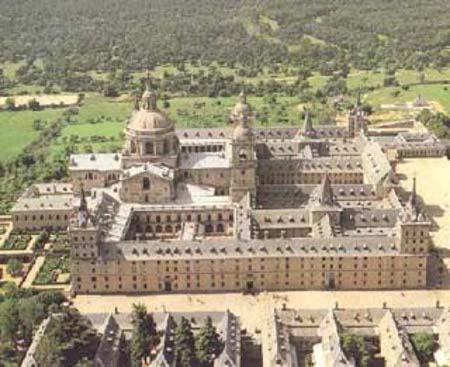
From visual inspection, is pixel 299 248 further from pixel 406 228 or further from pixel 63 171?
pixel 63 171

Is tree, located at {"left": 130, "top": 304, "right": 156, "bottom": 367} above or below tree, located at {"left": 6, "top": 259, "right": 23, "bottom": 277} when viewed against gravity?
above

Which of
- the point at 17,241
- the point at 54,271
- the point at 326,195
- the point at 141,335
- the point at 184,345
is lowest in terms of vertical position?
the point at 54,271

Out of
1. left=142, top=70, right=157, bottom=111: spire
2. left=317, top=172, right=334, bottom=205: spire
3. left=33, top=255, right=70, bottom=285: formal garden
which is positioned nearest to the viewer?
left=33, top=255, right=70, bottom=285: formal garden

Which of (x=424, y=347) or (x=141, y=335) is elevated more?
(x=141, y=335)

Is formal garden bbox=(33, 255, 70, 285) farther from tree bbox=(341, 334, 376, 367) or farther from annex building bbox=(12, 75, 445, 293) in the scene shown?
tree bbox=(341, 334, 376, 367)

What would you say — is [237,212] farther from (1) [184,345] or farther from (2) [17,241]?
(1) [184,345]

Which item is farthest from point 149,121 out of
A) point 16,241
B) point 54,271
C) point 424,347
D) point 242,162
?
point 424,347

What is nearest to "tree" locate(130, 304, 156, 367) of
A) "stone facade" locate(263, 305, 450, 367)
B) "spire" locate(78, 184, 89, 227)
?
"stone facade" locate(263, 305, 450, 367)

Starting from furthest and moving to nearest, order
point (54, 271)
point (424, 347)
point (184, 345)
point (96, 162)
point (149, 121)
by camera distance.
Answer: point (96, 162) → point (149, 121) → point (54, 271) → point (424, 347) → point (184, 345)
